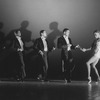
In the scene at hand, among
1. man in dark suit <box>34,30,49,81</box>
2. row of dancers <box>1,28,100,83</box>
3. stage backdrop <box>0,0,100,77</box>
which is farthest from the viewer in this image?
stage backdrop <box>0,0,100,77</box>

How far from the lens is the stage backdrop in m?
9.79

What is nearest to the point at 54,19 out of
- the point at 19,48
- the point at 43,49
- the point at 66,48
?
the point at 43,49

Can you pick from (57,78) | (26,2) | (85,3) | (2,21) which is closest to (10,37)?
(2,21)

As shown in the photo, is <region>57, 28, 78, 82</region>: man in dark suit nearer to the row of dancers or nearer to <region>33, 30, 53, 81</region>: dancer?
the row of dancers

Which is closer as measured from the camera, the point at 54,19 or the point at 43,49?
the point at 43,49

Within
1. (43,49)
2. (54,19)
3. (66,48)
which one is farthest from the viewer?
(54,19)

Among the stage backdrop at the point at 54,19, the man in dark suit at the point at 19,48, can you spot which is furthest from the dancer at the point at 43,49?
the stage backdrop at the point at 54,19

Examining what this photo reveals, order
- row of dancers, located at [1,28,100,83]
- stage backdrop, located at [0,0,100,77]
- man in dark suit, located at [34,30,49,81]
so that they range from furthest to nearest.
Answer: stage backdrop, located at [0,0,100,77] < man in dark suit, located at [34,30,49,81] < row of dancers, located at [1,28,100,83]

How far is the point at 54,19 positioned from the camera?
9906 mm

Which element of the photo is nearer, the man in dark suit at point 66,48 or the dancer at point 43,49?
the man in dark suit at point 66,48

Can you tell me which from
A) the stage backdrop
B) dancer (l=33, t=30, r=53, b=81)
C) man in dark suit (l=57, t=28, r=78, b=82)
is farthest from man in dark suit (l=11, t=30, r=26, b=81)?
man in dark suit (l=57, t=28, r=78, b=82)

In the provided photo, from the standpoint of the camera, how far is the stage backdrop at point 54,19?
979 cm

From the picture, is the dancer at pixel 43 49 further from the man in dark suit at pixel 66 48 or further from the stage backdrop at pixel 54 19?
the stage backdrop at pixel 54 19

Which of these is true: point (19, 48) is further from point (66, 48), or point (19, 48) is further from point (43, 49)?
point (66, 48)
